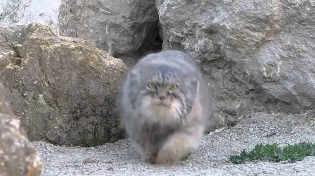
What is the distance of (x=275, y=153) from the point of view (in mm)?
6188

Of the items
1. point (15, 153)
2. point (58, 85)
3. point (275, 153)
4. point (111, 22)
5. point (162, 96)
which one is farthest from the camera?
point (111, 22)

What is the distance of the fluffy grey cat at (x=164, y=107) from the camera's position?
18.5 ft

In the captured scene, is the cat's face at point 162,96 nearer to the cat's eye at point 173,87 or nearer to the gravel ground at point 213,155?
the cat's eye at point 173,87

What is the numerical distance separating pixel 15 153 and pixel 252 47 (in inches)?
162

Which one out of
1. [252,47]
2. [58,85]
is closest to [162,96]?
[58,85]

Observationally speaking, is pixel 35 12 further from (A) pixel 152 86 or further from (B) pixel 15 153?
(B) pixel 15 153

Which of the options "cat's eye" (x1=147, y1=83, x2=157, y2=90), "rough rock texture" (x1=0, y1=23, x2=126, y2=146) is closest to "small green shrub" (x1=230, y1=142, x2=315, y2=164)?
"cat's eye" (x1=147, y1=83, x2=157, y2=90)

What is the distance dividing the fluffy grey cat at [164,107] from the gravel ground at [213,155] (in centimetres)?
18

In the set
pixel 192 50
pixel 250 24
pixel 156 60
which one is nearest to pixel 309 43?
pixel 250 24

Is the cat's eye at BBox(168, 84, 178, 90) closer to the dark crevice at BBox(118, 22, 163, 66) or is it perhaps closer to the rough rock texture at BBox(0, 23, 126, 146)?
the rough rock texture at BBox(0, 23, 126, 146)

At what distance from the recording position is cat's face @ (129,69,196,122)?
5586mm

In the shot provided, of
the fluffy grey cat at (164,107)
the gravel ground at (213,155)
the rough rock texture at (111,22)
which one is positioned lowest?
the gravel ground at (213,155)

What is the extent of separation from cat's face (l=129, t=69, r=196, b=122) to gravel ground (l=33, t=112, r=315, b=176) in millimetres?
465

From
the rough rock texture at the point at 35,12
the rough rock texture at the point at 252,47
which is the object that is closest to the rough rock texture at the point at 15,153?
the rough rock texture at the point at 252,47
